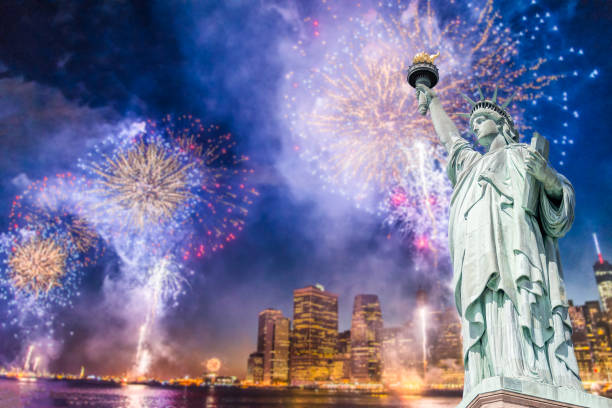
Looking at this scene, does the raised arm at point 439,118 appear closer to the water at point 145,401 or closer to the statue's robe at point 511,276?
the statue's robe at point 511,276

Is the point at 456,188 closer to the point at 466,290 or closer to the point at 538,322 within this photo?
the point at 466,290

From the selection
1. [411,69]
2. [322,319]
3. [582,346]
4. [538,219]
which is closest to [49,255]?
[411,69]

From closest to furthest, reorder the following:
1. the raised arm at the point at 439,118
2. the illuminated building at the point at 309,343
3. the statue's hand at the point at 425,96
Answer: the raised arm at the point at 439,118 < the statue's hand at the point at 425,96 < the illuminated building at the point at 309,343

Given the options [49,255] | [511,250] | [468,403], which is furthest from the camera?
[49,255]

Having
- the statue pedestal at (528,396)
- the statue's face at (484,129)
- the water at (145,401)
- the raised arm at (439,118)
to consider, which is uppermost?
the raised arm at (439,118)

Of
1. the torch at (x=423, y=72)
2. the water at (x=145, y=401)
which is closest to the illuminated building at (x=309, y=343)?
the water at (x=145, y=401)

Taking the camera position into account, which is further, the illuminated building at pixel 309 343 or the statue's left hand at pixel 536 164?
the illuminated building at pixel 309 343
